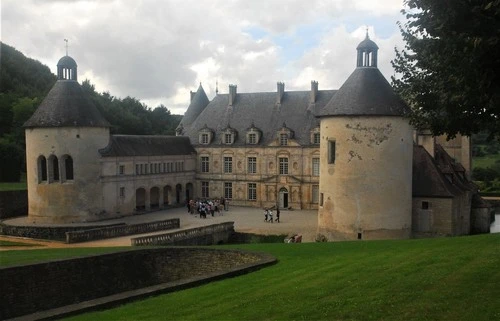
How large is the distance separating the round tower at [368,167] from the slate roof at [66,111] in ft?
54.9

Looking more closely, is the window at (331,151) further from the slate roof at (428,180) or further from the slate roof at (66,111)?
the slate roof at (66,111)

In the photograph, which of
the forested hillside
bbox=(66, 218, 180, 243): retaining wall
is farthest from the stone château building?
the forested hillside

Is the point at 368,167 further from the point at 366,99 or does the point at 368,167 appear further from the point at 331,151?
the point at 366,99

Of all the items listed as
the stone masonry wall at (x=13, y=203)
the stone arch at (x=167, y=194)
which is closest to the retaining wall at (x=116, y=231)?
the stone arch at (x=167, y=194)

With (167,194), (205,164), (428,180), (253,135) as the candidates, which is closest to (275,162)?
(253,135)

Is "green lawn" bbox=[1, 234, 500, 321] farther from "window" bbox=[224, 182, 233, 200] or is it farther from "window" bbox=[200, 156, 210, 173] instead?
"window" bbox=[200, 156, 210, 173]

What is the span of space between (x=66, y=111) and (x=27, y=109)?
21459mm

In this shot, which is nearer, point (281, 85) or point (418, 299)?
point (418, 299)

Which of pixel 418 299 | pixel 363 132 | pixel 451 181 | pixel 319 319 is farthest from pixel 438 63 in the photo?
pixel 451 181

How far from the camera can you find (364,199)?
2891cm

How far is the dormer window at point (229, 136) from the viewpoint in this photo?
4775 centimetres

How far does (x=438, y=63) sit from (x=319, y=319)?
657cm

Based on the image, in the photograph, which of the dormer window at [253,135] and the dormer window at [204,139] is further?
the dormer window at [204,139]

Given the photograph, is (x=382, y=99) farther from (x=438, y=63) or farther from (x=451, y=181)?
(x=438, y=63)
